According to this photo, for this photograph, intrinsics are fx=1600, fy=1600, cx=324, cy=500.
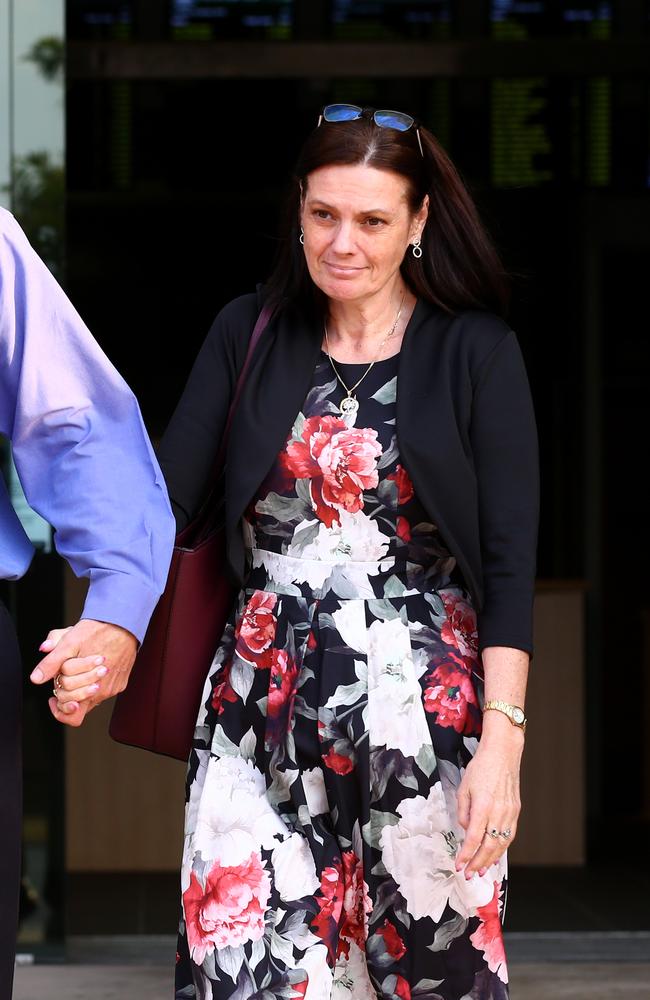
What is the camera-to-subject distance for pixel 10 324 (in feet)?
6.20

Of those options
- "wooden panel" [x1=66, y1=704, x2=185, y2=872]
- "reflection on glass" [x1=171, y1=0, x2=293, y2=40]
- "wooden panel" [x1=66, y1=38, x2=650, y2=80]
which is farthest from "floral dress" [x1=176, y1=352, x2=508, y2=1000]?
"wooden panel" [x1=66, y1=38, x2=650, y2=80]

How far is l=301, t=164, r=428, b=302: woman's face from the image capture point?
2.42m

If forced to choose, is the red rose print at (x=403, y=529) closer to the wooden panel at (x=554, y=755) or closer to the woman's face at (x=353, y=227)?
the woman's face at (x=353, y=227)

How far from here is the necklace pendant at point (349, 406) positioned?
2.46 m

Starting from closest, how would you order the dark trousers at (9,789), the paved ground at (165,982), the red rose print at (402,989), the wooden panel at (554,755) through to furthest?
the dark trousers at (9,789) → the red rose print at (402,989) → the paved ground at (165,982) → the wooden panel at (554,755)

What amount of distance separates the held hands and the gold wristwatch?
0.63 metres

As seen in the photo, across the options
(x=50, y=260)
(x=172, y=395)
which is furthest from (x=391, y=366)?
(x=172, y=395)

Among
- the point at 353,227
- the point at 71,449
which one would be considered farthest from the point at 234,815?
the point at 353,227

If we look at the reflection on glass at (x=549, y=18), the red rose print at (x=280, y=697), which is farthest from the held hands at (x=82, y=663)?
the reflection on glass at (x=549, y=18)

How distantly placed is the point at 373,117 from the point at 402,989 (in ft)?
4.40

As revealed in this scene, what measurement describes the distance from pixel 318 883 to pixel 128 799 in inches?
132

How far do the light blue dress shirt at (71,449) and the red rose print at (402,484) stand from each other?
1.77 ft

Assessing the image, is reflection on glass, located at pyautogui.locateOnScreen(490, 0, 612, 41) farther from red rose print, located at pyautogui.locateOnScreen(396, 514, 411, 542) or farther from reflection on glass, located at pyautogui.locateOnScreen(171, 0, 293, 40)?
red rose print, located at pyautogui.locateOnScreen(396, 514, 411, 542)

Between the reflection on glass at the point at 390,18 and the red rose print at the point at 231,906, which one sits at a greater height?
the reflection on glass at the point at 390,18
